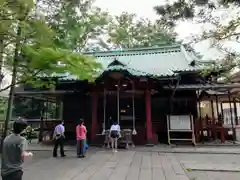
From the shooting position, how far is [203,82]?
14.0m

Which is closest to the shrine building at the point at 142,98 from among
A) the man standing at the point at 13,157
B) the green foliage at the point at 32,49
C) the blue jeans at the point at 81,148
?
the blue jeans at the point at 81,148

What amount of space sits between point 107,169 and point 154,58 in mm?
12052

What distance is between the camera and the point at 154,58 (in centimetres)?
1766

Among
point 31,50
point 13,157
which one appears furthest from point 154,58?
point 13,157

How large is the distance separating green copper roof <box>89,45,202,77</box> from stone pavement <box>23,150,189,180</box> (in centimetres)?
669

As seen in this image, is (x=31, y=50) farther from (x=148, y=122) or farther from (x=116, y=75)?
(x=148, y=122)

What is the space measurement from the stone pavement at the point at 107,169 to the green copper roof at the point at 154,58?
6690mm

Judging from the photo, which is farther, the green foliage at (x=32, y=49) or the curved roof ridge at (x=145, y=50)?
the curved roof ridge at (x=145, y=50)

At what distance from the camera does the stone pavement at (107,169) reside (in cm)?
631

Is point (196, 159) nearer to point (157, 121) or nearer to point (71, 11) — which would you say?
point (157, 121)

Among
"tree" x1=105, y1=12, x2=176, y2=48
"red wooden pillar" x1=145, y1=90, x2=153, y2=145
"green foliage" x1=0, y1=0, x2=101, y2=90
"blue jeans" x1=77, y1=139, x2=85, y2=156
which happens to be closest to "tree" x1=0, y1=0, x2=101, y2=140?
"green foliage" x1=0, y1=0, x2=101, y2=90

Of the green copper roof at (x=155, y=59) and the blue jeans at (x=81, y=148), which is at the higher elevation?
the green copper roof at (x=155, y=59)

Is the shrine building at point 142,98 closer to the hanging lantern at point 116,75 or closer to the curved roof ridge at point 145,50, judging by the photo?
the hanging lantern at point 116,75

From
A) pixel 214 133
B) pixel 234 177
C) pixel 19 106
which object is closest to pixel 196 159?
pixel 234 177
